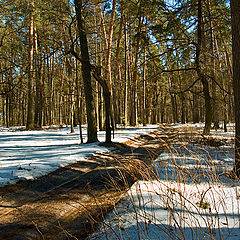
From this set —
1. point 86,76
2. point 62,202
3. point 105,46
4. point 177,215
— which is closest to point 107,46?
point 105,46

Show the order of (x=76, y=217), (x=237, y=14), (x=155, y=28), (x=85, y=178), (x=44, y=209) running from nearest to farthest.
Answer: (x=76, y=217)
(x=44, y=209)
(x=237, y=14)
(x=85, y=178)
(x=155, y=28)

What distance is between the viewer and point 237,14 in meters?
3.91

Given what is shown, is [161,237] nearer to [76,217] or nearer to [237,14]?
[76,217]

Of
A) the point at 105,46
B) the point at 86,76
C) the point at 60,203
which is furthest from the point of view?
the point at 105,46

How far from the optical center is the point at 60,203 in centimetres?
306

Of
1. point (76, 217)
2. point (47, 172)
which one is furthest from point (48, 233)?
point (47, 172)

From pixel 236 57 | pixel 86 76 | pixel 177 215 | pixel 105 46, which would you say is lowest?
pixel 177 215

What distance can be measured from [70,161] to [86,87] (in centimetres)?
451

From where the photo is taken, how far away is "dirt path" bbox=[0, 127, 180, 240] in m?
2.27

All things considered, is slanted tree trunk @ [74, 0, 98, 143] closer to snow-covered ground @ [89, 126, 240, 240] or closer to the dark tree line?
the dark tree line

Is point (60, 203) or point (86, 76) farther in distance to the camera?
point (86, 76)

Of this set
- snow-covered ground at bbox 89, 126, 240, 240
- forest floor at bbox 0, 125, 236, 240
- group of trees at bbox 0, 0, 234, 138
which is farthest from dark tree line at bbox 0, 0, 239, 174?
forest floor at bbox 0, 125, 236, 240

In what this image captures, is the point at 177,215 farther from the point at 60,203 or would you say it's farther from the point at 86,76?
the point at 86,76

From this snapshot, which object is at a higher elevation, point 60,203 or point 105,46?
point 105,46
